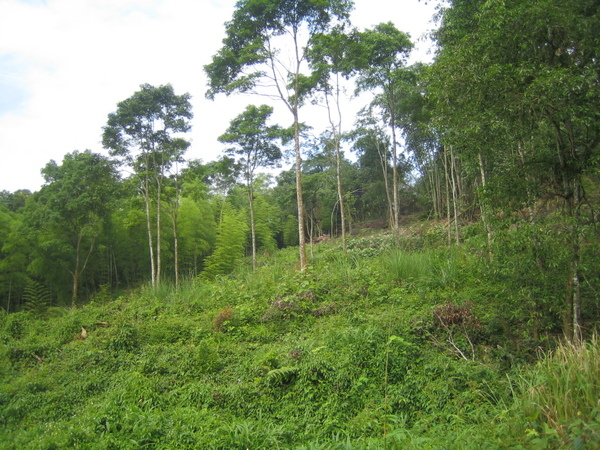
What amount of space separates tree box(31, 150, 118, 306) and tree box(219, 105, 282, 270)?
5.59 m

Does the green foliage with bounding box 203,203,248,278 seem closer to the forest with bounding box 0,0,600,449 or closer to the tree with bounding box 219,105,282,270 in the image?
the tree with bounding box 219,105,282,270

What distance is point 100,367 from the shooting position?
5.82 m

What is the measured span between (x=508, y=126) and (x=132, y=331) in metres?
6.89

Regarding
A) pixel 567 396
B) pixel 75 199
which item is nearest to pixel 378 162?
pixel 75 199

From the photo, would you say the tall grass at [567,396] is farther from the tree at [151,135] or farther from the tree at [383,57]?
the tree at [151,135]

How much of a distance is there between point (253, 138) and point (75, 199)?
8.33 meters

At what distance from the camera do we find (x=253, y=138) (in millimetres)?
17141

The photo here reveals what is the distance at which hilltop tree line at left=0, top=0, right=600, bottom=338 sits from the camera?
4.28 meters

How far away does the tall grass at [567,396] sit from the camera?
2467 millimetres

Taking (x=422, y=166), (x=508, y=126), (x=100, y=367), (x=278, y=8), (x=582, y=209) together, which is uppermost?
(x=278, y=8)

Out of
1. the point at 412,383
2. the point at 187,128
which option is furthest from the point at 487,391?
the point at 187,128

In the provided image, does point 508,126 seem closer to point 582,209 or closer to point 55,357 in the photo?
point 582,209

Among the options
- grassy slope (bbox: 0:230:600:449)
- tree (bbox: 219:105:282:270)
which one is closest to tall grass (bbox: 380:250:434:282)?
grassy slope (bbox: 0:230:600:449)

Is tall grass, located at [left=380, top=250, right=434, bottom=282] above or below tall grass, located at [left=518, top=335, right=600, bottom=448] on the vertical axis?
above
